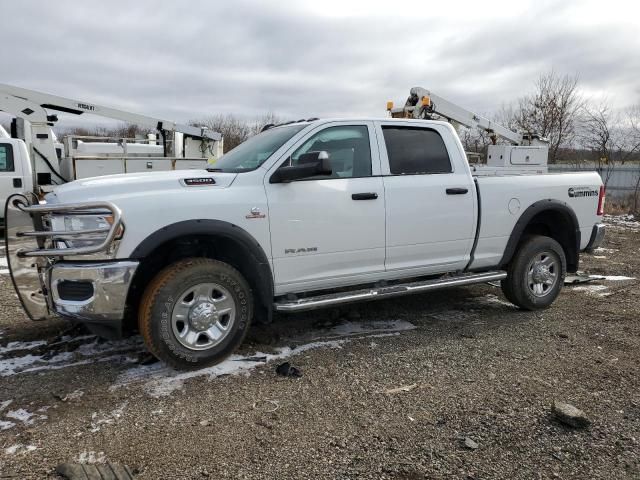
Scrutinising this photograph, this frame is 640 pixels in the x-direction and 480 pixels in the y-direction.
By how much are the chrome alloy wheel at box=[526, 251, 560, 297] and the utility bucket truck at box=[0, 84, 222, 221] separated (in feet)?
33.0

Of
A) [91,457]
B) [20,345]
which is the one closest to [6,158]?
[20,345]

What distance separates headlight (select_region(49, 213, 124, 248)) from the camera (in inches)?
139

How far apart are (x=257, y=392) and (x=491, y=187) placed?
3176 mm

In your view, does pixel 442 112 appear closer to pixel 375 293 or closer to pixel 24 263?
pixel 375 293

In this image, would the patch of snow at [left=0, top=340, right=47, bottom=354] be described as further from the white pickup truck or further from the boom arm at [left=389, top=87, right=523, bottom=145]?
the boom arm at [left=389, top=87, right=523, bottom=145]

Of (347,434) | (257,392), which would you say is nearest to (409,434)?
(347,434)

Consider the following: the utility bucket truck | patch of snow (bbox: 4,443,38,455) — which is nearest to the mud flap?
patch of snow (bbox: 4,443,38,455)

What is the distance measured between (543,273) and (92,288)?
4.61 meters

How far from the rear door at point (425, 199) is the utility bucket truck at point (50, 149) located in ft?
30.3

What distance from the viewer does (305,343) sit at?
4609 mm

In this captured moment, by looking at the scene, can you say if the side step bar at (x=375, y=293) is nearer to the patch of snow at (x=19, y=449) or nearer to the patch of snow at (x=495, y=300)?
the patch of snow at (x=495, y=300)

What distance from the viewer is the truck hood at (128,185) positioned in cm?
365

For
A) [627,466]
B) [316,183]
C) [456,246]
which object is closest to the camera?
[627,466]

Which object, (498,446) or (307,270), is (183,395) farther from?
(498,446)
